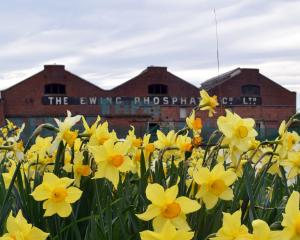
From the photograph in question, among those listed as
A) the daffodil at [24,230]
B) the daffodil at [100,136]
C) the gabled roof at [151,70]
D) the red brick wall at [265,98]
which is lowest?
the daffodil at [24,230]

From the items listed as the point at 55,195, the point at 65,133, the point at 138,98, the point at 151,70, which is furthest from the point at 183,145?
the point at 151,70

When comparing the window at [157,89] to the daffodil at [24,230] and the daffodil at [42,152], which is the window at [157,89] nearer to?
the daffodil at [42,152]

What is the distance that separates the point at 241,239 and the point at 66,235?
2.16 ft

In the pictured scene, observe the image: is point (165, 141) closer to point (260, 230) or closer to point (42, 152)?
point (42, 152)

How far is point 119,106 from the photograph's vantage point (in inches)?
1117

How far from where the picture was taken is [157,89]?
29141 millimetres

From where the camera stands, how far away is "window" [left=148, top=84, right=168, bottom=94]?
2903cm

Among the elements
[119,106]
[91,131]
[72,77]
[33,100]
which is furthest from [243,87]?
[91,131]

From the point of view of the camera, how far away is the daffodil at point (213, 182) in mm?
1232

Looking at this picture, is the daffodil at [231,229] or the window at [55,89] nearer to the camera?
the daffodil at [231,229]

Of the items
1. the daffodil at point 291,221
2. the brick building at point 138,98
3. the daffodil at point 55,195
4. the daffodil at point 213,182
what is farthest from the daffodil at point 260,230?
the brick building at point 138,98

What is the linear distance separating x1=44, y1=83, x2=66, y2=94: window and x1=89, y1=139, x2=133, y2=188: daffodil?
27.0 m

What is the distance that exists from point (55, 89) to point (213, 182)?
89.3 feet

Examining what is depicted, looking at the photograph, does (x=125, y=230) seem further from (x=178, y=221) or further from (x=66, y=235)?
(x=178, y=221)
